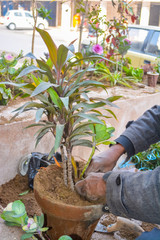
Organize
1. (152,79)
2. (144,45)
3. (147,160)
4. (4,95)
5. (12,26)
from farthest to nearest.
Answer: (12,26), (144,45), (152,79), (147,160), (4,95)

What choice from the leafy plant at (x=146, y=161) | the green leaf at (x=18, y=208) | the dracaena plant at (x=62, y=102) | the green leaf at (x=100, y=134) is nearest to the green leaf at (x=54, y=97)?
the dracaena plant at (x=62, y=102)

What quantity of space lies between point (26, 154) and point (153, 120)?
1125 mm

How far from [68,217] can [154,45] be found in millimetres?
5989

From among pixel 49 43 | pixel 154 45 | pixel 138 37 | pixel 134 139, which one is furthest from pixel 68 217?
pixel 138 37

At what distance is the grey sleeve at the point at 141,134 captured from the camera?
2.12 m

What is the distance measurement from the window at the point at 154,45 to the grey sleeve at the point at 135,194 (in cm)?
581

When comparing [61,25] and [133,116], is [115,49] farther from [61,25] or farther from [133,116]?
[61,25]

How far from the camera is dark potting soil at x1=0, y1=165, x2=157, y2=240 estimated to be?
1734 millimetres

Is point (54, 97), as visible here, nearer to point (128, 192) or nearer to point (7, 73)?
point (128, 192)

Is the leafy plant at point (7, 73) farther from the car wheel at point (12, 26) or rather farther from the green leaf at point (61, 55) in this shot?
the car wheel at point (12, 26)

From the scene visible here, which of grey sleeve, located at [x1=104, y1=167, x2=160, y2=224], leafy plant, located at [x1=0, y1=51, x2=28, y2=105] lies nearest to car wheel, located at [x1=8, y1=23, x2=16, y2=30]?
leafy plant, located at [x1=0, y1=51, x2=28, y2=105]

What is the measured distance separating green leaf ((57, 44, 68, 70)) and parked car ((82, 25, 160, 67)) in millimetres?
5281

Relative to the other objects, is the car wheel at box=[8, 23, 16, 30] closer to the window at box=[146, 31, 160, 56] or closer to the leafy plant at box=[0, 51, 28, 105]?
the window at box=[146, 31, 160, 56]

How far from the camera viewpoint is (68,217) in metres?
1.61
